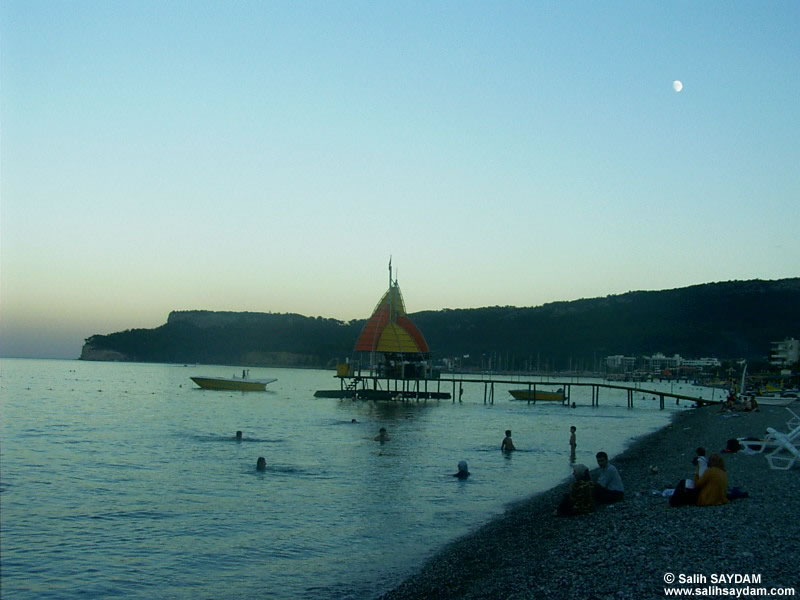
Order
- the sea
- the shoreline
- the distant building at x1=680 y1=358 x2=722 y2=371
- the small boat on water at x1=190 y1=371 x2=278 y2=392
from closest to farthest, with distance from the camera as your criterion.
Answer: the shoreline → the sea → the small boat on water at x1=190 y1=371 x2=278 y2=392 → the distant building at x1=680 y1=358 x2=722 y2=371

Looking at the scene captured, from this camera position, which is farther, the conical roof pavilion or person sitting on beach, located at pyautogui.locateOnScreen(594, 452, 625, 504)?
the conical roof pavilion

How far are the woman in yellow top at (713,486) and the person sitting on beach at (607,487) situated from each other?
6.40ft

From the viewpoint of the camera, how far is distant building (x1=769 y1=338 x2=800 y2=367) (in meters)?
118

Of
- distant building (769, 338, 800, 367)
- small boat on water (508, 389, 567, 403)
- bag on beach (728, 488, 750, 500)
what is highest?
distant building (769, 338, 800, 367)

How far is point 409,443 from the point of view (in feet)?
109

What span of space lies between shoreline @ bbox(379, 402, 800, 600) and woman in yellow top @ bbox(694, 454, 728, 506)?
0.80 ft

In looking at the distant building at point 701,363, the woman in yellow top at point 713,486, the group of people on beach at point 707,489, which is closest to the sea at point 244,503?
the group of people on beach at point 707,489

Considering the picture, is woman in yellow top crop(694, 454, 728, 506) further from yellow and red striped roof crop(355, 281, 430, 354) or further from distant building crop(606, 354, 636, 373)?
distant building crop(606, 354, 636, 373)

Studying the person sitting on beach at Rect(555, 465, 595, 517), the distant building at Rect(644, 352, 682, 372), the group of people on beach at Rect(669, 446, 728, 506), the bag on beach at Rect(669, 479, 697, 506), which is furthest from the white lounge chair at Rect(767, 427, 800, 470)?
the distant building at Rect(644, 352, 682, 372)

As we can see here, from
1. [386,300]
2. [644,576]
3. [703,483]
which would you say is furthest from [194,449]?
[386,300]

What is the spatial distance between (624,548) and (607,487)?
170 inches

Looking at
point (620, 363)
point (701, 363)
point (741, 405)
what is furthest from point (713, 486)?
point (620, 363)

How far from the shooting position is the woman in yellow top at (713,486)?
12.0 m

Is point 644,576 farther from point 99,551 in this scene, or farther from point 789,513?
point 99,551
